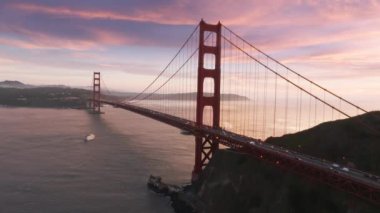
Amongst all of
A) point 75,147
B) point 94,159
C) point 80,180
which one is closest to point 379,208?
point 80,180

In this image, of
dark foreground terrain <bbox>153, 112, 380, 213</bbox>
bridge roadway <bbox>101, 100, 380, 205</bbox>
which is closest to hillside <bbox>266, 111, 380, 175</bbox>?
dark foreground terrain <bbox>153, 112, 380, 213</bbox>

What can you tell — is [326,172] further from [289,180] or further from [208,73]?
[208,73]

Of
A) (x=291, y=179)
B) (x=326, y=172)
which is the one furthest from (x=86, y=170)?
(x=326, y=172)

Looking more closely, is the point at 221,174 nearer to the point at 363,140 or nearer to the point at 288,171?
the point at 288,171

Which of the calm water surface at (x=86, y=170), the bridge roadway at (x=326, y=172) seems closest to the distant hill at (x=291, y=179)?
the bridge roadway at (x=326, y=172)

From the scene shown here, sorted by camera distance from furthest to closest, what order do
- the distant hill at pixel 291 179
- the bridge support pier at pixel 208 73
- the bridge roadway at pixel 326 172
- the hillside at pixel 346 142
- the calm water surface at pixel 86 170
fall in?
1. the bridge support pier at pixel 208 73
2. the calm water surface at pixel 86 170
3. the hillside at pixel 346 142
4. the distant hill at pixel 291 179
5. the bridge roadway at pixel 326 172

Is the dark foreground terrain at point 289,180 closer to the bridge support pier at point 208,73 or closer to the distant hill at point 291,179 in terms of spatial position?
the distant hill at point 291,179

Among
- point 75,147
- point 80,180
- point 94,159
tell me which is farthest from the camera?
point 75,147
